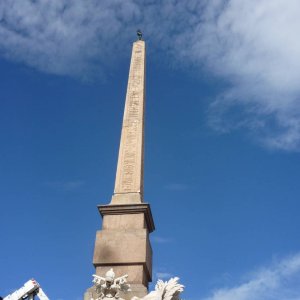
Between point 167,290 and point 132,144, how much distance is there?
14.8 ft

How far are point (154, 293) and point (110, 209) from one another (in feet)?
8.48

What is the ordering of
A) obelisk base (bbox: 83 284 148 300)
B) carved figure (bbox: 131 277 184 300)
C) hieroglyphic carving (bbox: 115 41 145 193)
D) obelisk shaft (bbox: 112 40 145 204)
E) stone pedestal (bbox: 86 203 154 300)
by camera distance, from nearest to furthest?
carved figure (bbox: 131 277 184 300) < obelisk base (bbox: 83 284 148 300) < stone pedestal (bbox: 86 203 154 300) < obelisk shaft (bbox: 112 40 145 204) < hieroglyphic carving (bbox: 115 41 145 193)

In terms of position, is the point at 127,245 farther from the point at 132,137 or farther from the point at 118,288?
the point at 132,137

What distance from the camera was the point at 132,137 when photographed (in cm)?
1286

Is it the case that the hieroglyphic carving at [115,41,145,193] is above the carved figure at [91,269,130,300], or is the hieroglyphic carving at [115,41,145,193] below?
above

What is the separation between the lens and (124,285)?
952cm

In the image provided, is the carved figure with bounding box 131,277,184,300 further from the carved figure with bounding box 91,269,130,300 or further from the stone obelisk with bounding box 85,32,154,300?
the stone obelisk with bounding box 85,32,154,300

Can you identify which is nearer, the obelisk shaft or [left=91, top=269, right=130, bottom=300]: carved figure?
[left=91, top=269, right=130, bottom=300]: carved figure

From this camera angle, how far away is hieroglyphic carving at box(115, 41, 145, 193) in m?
12.0

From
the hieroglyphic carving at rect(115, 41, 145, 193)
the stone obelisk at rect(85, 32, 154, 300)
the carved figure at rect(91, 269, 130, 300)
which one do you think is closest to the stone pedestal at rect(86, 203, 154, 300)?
the stone obelisk at rect(85, 32, 154, 300)

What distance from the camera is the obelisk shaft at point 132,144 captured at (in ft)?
38.6

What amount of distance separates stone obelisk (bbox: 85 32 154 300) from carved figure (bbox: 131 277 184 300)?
1.96 feet

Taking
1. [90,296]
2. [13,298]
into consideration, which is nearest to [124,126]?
[90,296]

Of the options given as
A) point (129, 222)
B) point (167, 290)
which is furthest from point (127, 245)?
point (167, 290)
